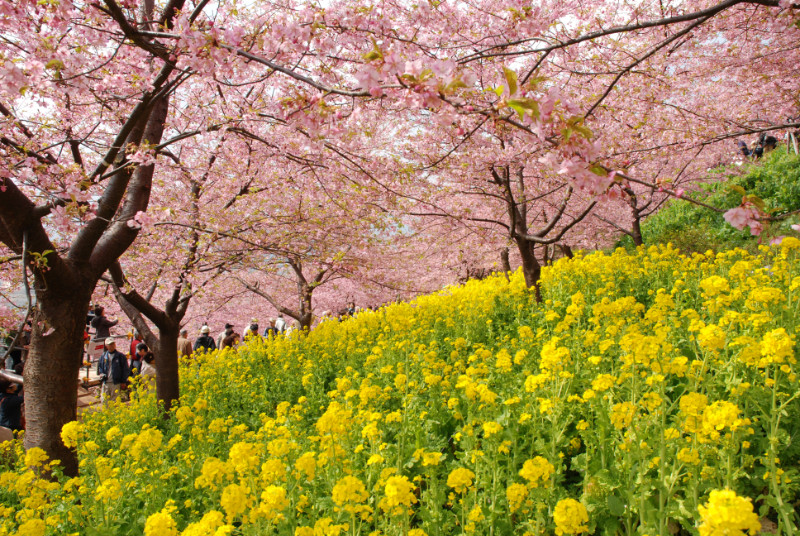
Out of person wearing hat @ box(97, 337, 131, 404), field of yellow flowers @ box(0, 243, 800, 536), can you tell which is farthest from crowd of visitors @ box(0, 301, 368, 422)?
field of yellow flowers @ box(0, 243, 800, 536)

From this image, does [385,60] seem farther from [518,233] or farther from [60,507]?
[518,233]

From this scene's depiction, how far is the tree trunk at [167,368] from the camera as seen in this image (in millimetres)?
7992

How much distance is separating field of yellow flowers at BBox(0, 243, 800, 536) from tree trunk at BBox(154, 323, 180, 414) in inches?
94.3

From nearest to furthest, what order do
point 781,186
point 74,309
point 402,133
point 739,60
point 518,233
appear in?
point 74,309 < point 739,60 < point 518,233 < point 402,133 < point 781,186

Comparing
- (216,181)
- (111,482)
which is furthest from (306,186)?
(111,482)

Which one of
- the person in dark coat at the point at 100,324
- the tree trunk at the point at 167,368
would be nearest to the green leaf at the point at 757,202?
the tree trunk at the point at 167,368

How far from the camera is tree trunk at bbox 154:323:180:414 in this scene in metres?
7.99

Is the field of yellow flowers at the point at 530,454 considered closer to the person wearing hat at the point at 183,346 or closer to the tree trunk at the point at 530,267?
the tree trunk at the point at 530,267

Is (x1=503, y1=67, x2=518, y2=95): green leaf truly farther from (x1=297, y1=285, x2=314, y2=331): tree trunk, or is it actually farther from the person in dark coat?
the person in dark coat

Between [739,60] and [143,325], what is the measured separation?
35.9 feet

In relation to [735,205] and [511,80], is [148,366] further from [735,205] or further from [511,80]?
[735,205]

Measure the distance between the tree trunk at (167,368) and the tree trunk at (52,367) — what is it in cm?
308

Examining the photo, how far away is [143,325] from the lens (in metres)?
8.06

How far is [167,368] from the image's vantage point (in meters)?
8.16
